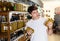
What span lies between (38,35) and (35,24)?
0.16 m

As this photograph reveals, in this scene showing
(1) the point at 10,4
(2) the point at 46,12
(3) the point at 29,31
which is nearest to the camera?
(3) the point at 29,31

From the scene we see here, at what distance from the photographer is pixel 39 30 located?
2.05 meters

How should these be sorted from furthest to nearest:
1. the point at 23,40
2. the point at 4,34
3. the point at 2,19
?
the point at 23,40, the point at 2,19, the point at 4,34

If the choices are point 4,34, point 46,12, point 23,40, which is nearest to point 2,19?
point 4,34

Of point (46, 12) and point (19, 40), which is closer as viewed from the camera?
point (19, 40)

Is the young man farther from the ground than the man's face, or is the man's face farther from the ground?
the man's face

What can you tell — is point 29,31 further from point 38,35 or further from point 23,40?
point 23,40

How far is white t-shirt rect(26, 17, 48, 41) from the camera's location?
2043 mm

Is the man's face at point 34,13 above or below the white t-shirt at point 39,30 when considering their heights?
above

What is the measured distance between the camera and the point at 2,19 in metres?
4.30

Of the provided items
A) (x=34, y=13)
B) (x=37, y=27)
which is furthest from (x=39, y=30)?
(x=34, y=13)

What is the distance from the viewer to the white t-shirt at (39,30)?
2043mm

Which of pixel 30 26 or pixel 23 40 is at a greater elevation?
pixel 30 26

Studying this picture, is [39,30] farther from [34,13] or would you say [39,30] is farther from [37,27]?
[34,13]
